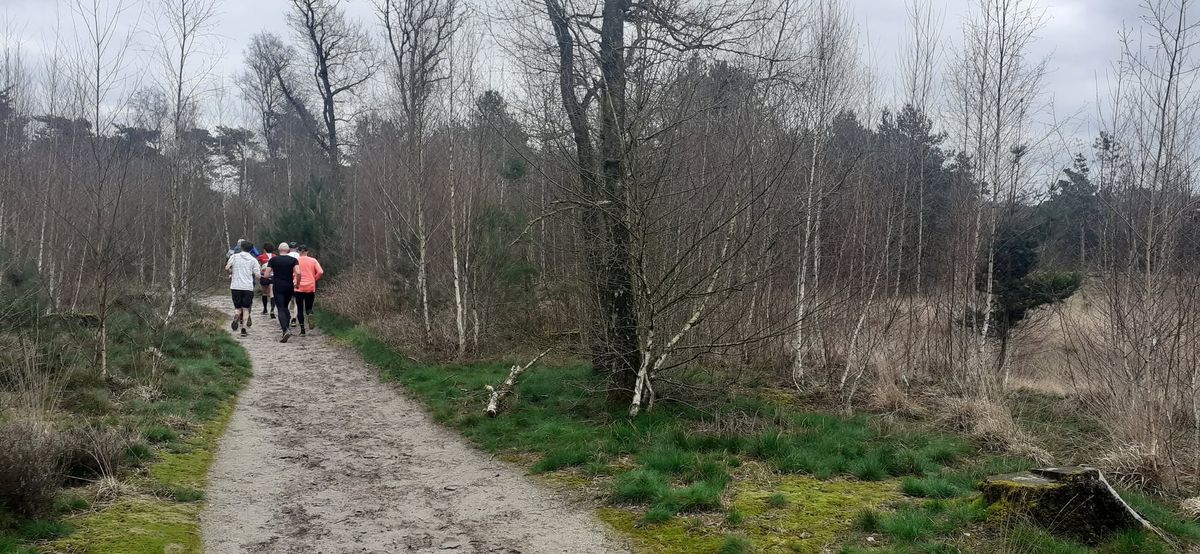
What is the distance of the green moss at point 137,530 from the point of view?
422 centimetres

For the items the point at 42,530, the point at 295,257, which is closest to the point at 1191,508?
the point at 42,530

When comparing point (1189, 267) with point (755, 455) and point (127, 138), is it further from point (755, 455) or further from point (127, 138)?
point (127, 138)

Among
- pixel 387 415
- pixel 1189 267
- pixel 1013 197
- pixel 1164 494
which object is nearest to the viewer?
pixel 1164 494

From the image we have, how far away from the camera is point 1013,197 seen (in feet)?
36.9

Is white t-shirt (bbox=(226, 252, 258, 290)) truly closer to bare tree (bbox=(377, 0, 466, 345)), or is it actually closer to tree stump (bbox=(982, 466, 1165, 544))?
bare tree (bbox=(377, 0, 466, 345))

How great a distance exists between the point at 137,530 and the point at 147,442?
7.00 ft

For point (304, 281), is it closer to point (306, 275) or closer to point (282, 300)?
point (306, 275)

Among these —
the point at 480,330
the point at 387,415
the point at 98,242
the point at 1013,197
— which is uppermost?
the point at 1013,197

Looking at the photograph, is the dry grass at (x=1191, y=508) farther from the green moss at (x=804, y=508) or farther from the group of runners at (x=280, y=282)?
the group of runners at (x=280, y=282)

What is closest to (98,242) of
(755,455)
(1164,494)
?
(755,455)

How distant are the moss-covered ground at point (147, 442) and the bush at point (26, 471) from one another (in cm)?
11

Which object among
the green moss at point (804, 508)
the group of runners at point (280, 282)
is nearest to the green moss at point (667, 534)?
the green moss at point (804, 508)

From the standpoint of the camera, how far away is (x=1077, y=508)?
4578mm

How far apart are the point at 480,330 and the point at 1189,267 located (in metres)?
9.69
